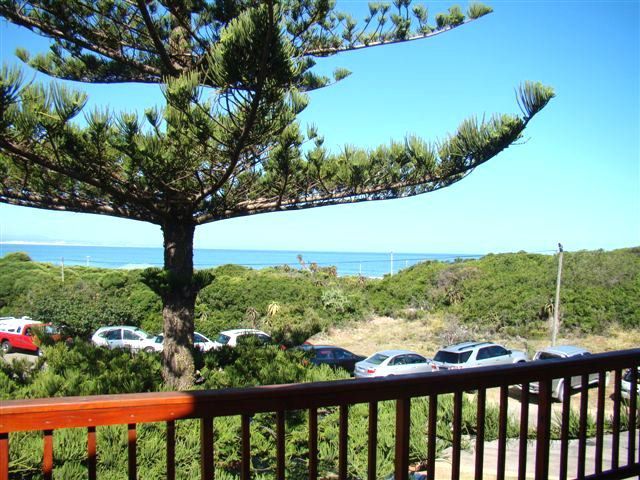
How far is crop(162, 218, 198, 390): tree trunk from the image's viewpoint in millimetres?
6160

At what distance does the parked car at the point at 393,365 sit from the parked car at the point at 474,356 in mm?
375

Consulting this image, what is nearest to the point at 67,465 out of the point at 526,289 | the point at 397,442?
the point at 397,442

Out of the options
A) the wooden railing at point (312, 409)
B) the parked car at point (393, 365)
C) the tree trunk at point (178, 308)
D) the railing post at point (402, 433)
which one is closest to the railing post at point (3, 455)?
the wooden railing at point (312, 409)

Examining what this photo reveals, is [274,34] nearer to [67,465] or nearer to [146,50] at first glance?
[67,465]

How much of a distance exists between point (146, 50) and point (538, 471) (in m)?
6.60

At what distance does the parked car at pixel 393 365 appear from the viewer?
10883 mm

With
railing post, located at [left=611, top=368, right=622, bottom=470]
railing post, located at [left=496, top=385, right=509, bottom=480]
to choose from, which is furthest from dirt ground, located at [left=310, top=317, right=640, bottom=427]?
railing post, located at [left=496, top=385, right=509, bottom=480]

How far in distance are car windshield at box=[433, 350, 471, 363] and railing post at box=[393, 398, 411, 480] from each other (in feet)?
33.9

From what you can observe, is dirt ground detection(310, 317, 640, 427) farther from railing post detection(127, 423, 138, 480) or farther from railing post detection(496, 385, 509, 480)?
railing post detection(127, 423, 138, 480)

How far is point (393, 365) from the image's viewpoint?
11055 millimetres

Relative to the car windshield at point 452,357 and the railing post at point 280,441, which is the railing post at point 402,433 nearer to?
the railing post at point 280,441

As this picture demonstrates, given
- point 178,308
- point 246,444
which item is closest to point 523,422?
point 246,444

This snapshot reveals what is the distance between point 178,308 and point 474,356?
7673 mm

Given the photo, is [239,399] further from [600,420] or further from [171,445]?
[600,420]
